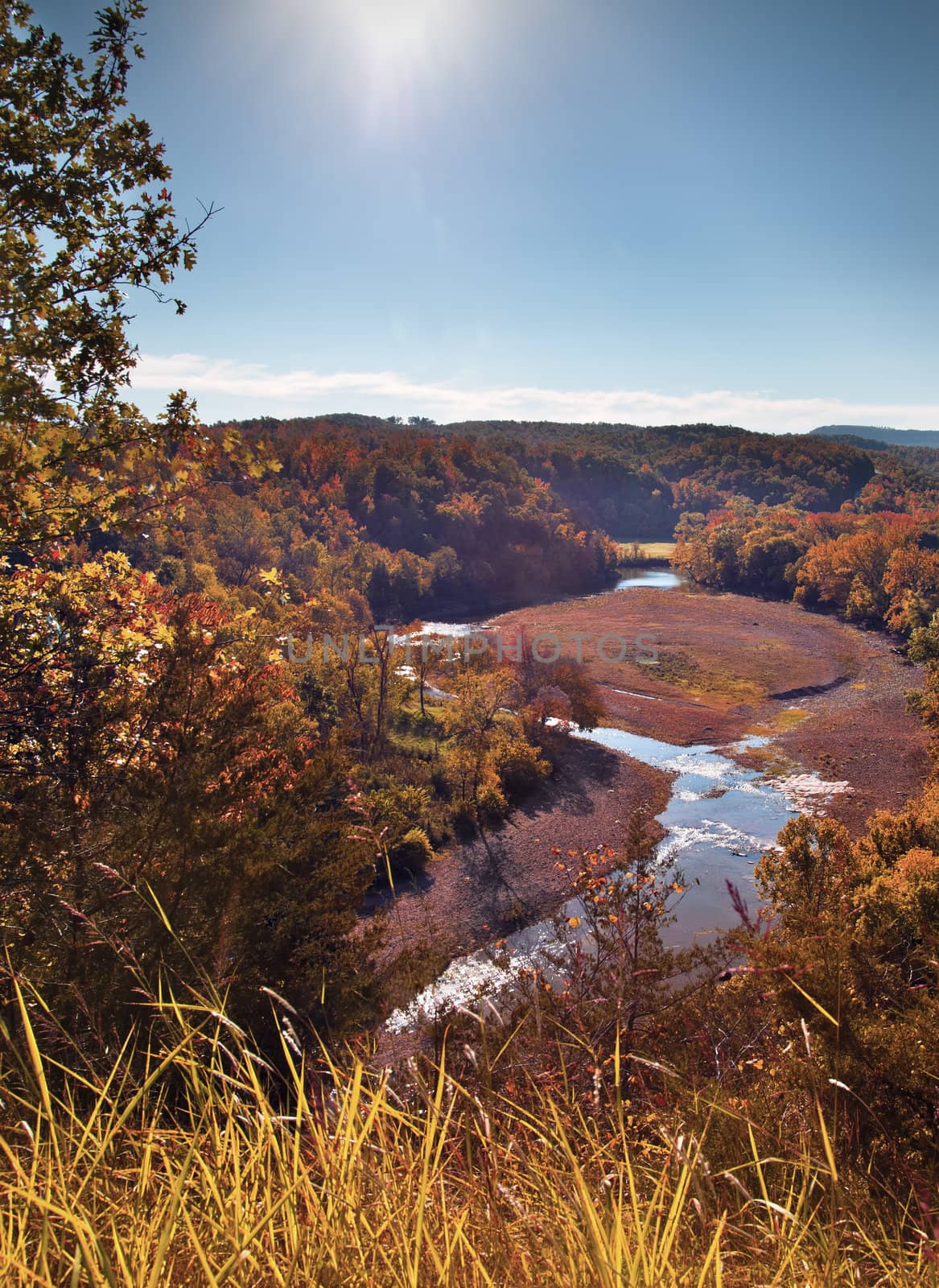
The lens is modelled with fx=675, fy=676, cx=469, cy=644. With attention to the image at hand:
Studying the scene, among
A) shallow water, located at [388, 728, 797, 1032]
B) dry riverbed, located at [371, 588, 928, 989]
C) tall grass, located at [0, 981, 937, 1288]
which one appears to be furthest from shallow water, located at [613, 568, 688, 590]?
tall grass, located at [0, 981, 937, 1288]

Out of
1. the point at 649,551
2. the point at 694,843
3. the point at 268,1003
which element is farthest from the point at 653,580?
the point at 268,1003

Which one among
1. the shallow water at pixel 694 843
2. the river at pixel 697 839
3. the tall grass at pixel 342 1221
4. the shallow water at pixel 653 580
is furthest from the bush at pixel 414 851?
the shallow water at pixel 653 580

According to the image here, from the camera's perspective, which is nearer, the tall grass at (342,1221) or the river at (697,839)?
the tall grass at (342,1221)

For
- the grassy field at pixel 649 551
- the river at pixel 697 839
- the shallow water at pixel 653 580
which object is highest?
the grassy field at pixel 649 551

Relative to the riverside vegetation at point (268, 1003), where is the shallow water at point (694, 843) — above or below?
below

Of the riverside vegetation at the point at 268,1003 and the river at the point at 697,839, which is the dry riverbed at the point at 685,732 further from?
the riverside vegetation at the point at 268,1003

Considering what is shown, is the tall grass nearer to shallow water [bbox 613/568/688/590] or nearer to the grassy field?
shallow water [bbox 613/568/688/590]

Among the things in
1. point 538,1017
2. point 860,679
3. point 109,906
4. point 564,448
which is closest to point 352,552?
point 860,679

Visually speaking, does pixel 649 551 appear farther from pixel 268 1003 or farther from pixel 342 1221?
pixel 342 1221

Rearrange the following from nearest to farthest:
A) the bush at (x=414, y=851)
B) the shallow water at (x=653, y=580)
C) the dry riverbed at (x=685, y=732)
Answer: the dry riverbed at (x=685, y=732), the bush at (x=414, y=851), the shallow water at (x=653, y=580)
